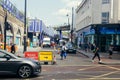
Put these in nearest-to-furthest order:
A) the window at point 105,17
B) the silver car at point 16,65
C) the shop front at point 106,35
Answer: the silver car at point 16,65
the shop front at point 106,35
the window at point 105,17

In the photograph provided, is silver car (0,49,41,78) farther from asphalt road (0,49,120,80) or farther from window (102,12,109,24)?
window (102,12,109,24)

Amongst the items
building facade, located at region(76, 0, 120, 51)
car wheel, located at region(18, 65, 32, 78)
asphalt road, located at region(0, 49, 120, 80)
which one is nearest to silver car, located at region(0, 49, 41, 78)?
car wheel, located at region(18, 65, 32, 78)

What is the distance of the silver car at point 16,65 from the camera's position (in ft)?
56.5

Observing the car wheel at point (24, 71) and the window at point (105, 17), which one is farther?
the window at point (105, 17)

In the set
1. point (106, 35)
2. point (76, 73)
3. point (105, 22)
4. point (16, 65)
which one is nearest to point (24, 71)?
point (16, 65)

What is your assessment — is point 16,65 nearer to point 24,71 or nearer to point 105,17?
point 24,71

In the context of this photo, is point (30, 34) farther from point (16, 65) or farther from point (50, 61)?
point (16, 65)

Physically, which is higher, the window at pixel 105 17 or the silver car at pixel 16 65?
the window at pixel 105 17

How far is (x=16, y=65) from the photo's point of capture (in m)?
17.3

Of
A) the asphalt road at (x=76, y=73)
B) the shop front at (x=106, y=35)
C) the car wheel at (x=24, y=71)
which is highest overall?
the shop front at (x=106, y=35)

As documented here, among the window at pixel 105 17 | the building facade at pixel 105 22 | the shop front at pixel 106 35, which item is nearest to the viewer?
the shop front at pixel 106 35

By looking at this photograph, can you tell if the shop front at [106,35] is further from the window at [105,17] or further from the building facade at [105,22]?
the window at [105,17]

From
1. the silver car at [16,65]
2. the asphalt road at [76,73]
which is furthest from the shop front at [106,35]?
the silver car at [16,65]

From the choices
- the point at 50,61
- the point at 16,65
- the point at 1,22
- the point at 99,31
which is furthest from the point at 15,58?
the point at 99,31
